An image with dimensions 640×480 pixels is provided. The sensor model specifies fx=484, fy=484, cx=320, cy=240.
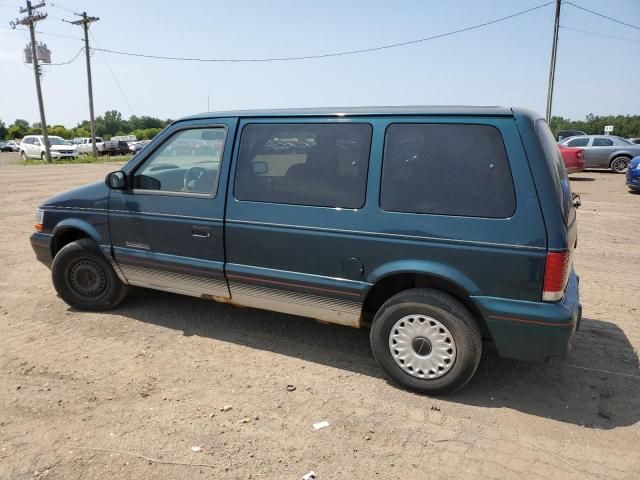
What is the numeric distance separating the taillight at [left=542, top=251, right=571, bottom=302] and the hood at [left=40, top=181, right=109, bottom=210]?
363 cm

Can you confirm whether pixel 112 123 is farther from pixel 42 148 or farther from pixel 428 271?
pixel 428 271

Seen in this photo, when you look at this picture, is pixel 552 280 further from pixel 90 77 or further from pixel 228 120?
pixel 90 77

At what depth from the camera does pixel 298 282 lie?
361 centimetres

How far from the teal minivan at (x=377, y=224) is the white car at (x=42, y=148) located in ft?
103

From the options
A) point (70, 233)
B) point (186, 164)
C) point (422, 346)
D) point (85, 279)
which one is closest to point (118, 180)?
point (186, 164)

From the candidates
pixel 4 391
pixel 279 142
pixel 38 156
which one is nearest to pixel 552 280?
pixel 279 142

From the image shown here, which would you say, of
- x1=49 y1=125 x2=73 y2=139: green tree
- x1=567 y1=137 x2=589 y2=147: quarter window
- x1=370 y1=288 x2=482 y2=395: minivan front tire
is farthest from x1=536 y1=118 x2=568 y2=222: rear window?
x1=49 y1=125 x2=73 y2=139: green tree

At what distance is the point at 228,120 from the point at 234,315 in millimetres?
1849

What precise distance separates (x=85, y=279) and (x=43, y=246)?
0.55m

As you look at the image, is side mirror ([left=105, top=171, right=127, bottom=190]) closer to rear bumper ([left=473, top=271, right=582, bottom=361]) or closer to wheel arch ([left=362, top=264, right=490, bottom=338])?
wheel arch ([left=362, top=264, right=490, bottom=338])

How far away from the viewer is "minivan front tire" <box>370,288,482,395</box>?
124 inches

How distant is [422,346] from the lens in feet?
10.8

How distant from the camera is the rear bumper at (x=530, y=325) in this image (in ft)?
9.57

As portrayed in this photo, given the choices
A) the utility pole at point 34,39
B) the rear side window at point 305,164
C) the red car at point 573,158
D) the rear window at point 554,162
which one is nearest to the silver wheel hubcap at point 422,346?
the rear side window at point 305,164
